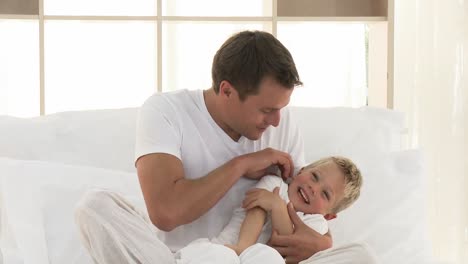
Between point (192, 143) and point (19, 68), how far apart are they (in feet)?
3.53

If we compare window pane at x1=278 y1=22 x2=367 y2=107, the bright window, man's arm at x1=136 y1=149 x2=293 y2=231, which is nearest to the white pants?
man's arm at x1=136 y1=149 x2=293 y2=231

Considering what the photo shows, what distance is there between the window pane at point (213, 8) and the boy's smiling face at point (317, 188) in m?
1.10

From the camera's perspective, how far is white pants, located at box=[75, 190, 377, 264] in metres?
1.88

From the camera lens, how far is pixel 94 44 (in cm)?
318

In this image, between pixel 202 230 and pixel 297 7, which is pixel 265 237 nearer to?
pixel 202 230

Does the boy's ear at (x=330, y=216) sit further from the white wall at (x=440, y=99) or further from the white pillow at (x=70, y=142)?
the white wall at (x=440, y=99)

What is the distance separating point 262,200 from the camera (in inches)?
84.2

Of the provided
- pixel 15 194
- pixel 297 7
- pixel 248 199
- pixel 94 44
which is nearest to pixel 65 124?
pixel 15 194

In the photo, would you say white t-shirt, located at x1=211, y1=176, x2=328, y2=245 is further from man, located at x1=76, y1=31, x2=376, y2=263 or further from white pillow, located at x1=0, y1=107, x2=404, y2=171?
white pillow, located at x1=0, y1=107, x2=404, y2=171

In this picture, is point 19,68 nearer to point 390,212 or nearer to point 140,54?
point 140,54

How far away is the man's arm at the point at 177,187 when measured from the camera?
6.94 feet

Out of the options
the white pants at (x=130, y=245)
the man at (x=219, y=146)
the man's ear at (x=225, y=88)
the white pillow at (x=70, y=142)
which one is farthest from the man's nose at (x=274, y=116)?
the white pillow at (x=70, y=142)

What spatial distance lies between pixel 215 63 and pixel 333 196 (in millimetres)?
415

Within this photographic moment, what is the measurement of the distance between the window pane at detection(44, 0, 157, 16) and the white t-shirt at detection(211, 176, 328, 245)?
1.17m
